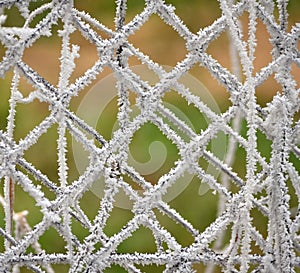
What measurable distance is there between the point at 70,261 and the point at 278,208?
243 mm

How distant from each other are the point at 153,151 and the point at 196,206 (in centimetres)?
44

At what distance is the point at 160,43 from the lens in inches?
A: 142

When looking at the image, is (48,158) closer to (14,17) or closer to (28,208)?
(28,208)

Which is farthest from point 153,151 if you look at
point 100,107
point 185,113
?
point 100,107

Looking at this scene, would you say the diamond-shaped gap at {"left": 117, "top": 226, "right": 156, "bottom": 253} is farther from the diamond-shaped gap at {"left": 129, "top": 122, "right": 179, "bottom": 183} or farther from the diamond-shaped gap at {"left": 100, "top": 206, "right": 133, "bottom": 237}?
the diamond-shaped gap at {"left": 129, "top": 122, "right": 179, "bottom": 183}

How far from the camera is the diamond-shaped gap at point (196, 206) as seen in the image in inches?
95.5

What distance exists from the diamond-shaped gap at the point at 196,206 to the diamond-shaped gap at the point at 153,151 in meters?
0.15

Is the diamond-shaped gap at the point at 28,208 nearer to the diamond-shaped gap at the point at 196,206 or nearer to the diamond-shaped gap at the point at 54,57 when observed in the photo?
the diamond-shaped gap at the point at 196,206

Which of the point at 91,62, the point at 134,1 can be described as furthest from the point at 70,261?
the point at 134,1

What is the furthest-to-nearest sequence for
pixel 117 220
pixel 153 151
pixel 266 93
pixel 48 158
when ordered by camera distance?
pixel 266 93 → pixel 153 151 → pixel 48 158 → pixel 117 220

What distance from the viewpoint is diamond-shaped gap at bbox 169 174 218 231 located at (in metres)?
2.43

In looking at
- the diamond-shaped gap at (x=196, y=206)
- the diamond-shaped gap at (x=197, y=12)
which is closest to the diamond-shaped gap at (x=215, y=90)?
the diamond-shaped gap at (x=197, y=12)

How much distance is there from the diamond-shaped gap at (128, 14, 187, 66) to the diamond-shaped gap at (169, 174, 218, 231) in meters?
1.05

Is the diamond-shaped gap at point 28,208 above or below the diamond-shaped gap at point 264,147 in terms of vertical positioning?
below
